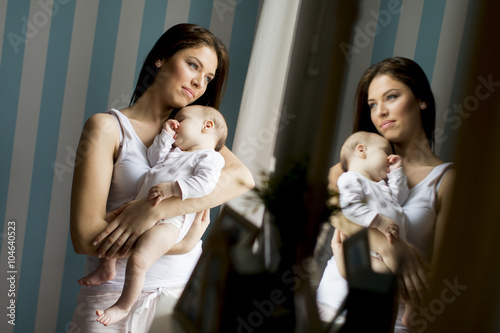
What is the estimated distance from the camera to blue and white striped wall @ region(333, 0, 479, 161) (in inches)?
34.0

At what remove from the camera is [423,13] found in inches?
35.4

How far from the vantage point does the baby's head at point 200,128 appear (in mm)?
1057

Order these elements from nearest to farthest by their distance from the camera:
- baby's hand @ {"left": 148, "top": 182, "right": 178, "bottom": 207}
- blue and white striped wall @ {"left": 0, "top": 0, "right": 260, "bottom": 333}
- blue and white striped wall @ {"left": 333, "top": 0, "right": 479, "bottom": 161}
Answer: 1. blue and white striped wall @ {"left": 333, "top": 0, "right": 479, "bottom": 161}
2. baby's hand @ {"left": 148, "top": 182, "right": 178, "bottom": 207}
3. blue and white striped wall @ {"left": 0, "top": 0, "right": 260, "bottom": 333}

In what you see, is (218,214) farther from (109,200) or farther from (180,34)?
(180,34)

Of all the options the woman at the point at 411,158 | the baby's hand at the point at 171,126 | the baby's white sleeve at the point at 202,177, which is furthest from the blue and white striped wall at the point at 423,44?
the baby's hand at the point at 171,126

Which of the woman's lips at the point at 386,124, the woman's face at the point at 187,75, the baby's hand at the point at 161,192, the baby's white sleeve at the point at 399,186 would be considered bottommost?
the baby's hand at the point at 161,192

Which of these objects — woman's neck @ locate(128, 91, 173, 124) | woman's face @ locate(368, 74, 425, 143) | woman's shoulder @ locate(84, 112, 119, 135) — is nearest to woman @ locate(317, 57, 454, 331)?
woman's face @ locate(368, 74, 425, 143)

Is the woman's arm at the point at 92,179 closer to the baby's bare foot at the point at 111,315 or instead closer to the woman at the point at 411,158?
the baby's bare foot at the point at 111,315

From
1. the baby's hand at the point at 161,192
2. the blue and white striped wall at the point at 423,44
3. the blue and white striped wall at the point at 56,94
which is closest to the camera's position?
the blue and white striped wall at the point at 423,44

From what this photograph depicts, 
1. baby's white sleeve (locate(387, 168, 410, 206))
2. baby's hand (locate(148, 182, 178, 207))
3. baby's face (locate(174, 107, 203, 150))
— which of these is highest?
baby's face (locate(174, 107, 203, 150))

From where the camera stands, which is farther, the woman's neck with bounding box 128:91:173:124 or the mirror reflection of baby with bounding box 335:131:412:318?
the woman's neck with bounding box 128:91:173:124

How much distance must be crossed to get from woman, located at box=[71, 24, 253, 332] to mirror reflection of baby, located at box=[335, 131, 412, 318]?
241 mm

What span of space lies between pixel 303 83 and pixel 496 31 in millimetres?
383

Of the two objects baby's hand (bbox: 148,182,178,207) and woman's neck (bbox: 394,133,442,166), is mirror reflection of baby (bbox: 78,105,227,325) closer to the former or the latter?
baby's hand (bbox: 148,182,178,207)
